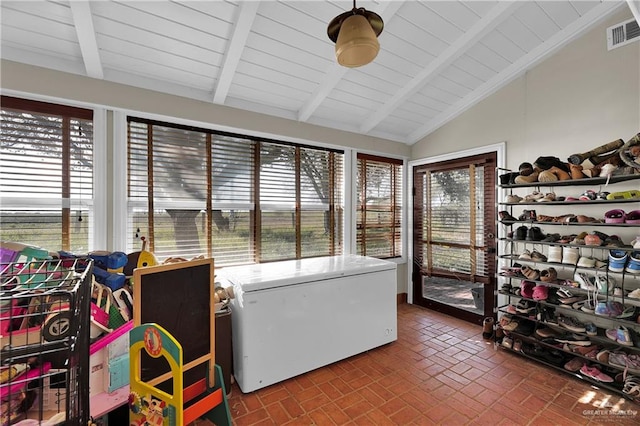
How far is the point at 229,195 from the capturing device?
287 centimetres

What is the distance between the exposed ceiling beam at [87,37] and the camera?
5.54ft

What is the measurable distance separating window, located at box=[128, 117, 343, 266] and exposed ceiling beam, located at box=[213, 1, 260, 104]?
43 cm

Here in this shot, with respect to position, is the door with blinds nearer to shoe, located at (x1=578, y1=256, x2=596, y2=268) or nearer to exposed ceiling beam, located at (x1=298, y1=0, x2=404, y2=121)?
shoe, located at (x1=578, y1=256, x2=596, y2=268)

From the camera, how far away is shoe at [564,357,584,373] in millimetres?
Result: 2300

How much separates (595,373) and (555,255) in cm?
91

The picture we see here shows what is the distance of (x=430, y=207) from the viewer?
12.9 feet

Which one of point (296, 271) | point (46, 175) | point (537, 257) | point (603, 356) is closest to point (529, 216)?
point (537, 257)

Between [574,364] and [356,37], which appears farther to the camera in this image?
[574,364]

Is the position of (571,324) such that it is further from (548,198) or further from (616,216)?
(548,198)

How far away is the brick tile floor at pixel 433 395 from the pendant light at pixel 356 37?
218 centimetres

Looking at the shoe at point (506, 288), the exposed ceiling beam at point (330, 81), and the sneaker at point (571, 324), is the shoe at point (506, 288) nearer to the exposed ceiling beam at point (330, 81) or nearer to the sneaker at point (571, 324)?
the sneaker at point (571, 324)

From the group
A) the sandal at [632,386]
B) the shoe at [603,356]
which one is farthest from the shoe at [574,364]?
the sandal at [632,386]

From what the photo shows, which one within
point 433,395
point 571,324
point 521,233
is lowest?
point 433,395

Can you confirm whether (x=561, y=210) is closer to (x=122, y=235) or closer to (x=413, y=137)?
(x=413, y=137)
